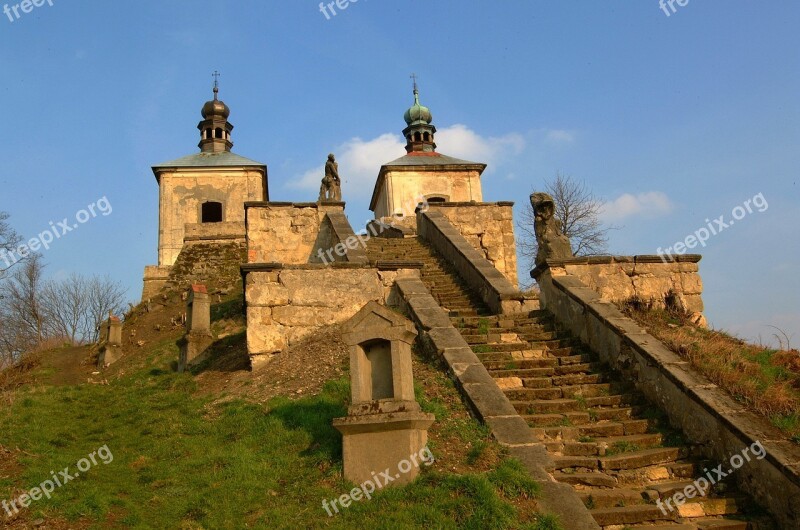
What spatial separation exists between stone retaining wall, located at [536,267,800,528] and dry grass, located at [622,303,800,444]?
0.19 meters

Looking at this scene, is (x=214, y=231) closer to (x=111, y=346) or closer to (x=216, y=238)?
(x=216, y=238)

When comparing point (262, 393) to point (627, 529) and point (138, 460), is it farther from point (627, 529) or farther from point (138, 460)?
point (627, 529)

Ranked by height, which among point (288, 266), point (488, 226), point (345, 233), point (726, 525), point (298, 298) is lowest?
point (726, 525)

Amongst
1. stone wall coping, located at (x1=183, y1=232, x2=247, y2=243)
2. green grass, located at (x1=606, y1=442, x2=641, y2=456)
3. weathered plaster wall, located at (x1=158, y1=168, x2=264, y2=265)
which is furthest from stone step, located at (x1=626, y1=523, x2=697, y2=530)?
weathered plaster wall, located at (x1=158, y1=168, x2=264, y2=265)

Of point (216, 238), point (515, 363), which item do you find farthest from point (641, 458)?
point (216, 238)

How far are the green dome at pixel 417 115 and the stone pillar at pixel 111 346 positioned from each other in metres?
24.2

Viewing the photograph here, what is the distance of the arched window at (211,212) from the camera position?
34875 millimetres

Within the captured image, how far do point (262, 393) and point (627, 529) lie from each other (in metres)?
5.33

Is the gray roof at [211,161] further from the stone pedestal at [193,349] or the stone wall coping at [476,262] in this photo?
the stone pedestal at [193,349]

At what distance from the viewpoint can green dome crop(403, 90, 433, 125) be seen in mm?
39031

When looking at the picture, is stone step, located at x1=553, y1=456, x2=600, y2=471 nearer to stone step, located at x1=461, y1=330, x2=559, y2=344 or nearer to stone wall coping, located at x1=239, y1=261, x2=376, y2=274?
stone step, located at x1=461, y1=330, x2=559, y2=344

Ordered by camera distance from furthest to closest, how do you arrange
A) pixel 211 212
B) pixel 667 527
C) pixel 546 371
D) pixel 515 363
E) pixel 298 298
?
pixel 211 212
pixel 298 298
pixel 515 363
pixel 546 371
pixel 667 527

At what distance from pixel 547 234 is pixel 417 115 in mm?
27563

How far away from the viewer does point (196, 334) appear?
45.9 ft
